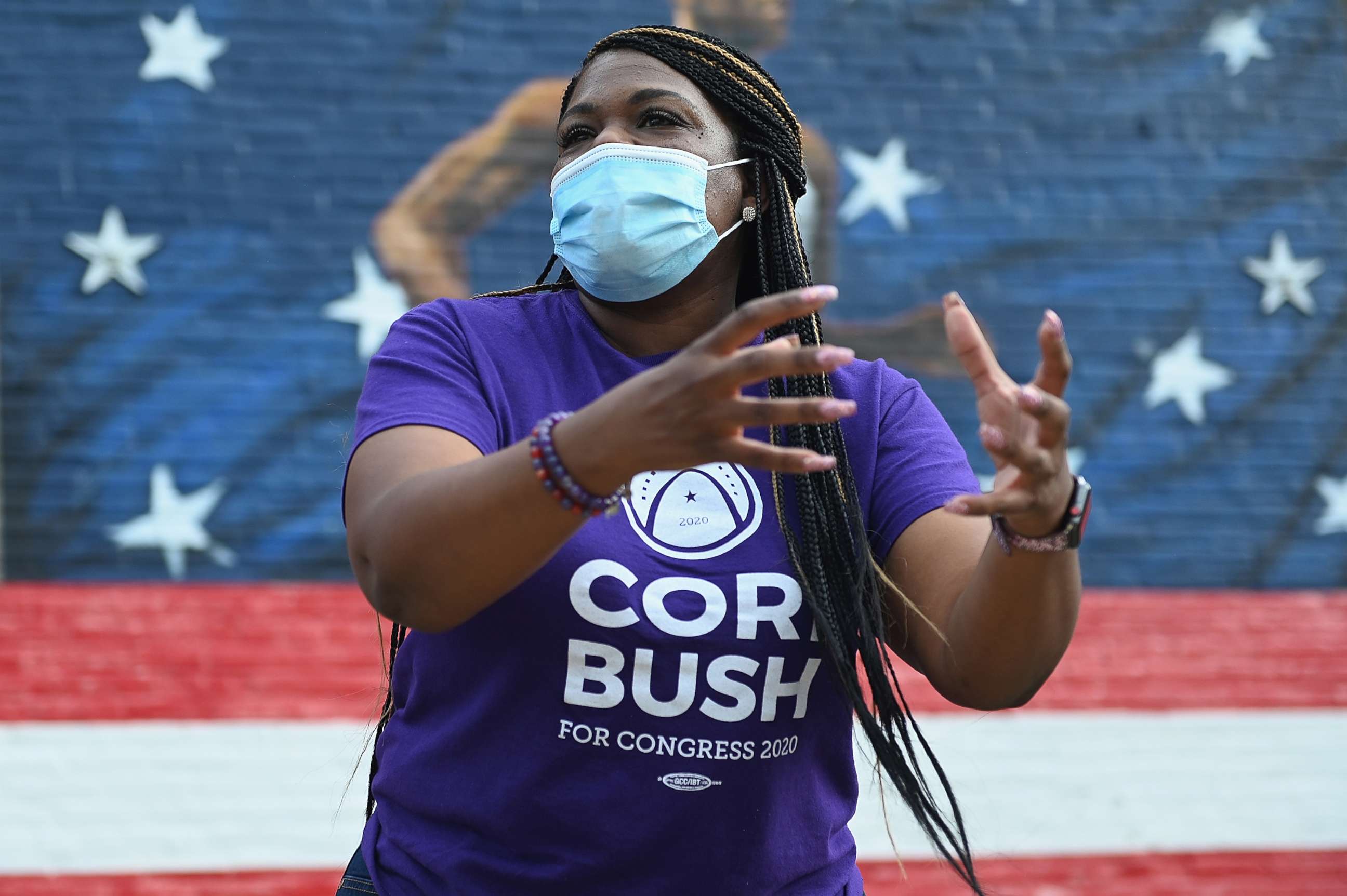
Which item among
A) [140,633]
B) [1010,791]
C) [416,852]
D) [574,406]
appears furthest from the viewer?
[1010,791]

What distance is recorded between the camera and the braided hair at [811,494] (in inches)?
58.3

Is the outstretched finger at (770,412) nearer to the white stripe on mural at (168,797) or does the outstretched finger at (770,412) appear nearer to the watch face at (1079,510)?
the watch face at (1079,510)

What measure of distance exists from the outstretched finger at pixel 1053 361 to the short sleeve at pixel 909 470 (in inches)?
11.9

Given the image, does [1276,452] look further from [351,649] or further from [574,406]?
[574,406]

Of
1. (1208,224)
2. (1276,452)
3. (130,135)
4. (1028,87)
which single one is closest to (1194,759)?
(1276,452)

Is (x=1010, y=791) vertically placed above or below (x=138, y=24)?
below

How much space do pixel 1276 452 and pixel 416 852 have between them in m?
4.33

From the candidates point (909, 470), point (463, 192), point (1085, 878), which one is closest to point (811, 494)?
point (909, 470)

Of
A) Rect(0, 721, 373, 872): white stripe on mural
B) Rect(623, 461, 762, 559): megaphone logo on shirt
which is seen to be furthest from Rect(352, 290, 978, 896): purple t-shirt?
Rect(0, 721, 373, 872): white stripe on mural

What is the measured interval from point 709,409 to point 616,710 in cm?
46

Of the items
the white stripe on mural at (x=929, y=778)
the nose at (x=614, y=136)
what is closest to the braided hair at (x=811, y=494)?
the nose at (x=614, y=136)

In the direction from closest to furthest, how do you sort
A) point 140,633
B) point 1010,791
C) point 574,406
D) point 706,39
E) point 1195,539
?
→ point 574,406
point 706,39
point 140,633
point 1010,791
point 1195,539

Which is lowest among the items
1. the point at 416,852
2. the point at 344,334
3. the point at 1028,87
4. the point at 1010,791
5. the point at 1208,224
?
→ the point at 416,852

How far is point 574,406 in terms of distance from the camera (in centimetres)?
156
